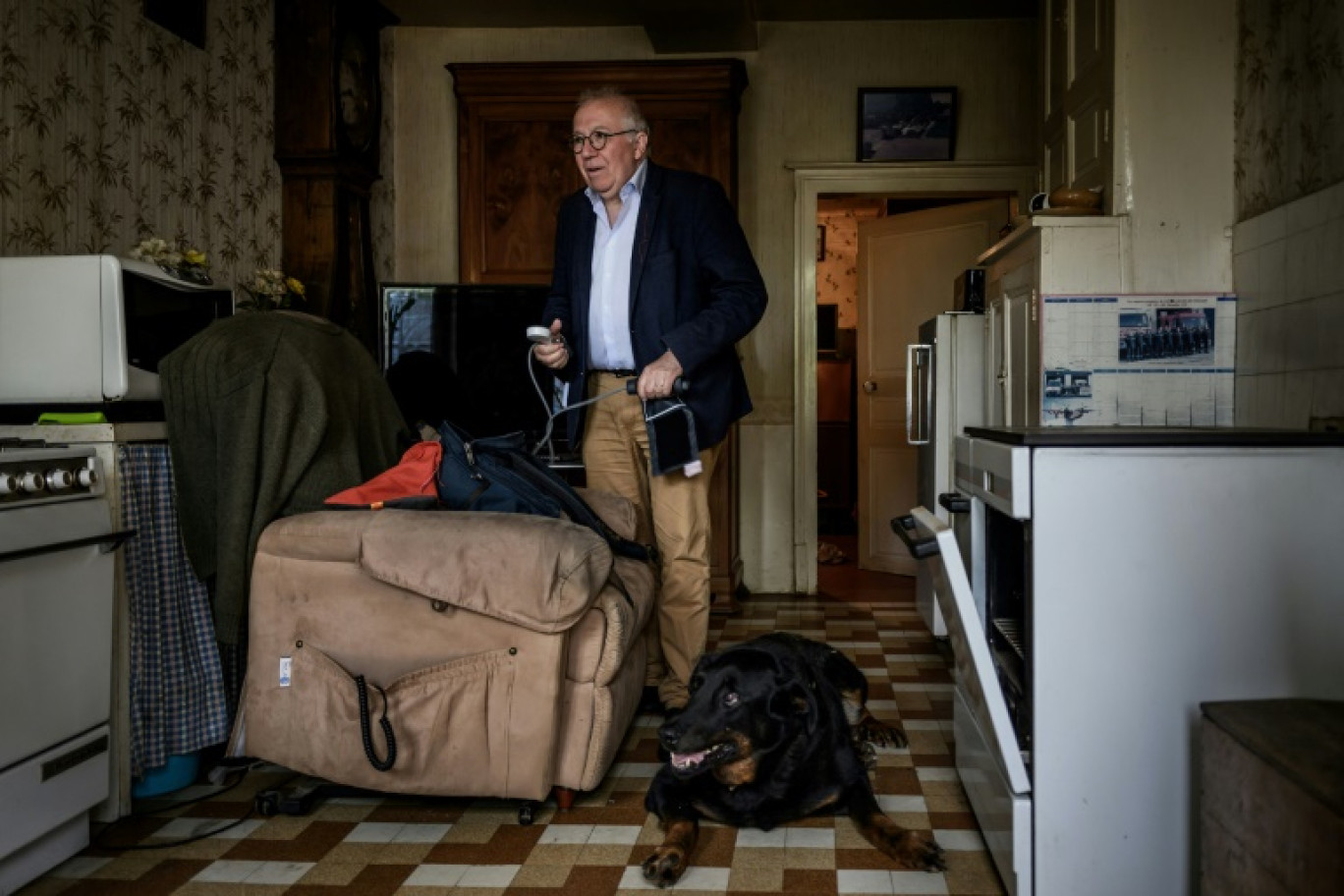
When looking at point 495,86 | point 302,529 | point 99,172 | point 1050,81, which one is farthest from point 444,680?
point 495,86

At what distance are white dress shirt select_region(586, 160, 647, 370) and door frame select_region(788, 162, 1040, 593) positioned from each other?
7.79 ft

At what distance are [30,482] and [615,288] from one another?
1.53 meters

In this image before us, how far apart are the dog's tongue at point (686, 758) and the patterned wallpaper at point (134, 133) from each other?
7.51 feet

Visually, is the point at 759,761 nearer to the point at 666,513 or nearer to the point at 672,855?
the point at 672,855

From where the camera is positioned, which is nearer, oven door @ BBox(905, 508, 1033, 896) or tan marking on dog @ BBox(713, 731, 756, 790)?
oven door @ BBox(905, 508, 1033, 896)

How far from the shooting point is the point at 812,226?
546cm

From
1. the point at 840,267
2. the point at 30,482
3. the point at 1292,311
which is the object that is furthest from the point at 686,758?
the point at 840,267

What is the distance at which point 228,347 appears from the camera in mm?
2596

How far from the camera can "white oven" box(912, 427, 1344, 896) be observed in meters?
1.67

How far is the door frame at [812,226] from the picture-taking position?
212 inches

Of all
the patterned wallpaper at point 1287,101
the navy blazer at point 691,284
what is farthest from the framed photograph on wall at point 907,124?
the navy blazer at point 691,284

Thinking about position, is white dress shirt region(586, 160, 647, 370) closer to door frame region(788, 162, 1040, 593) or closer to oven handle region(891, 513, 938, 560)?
oven handle region(891, 513, 938, 560)

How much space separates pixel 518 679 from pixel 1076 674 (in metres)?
1.12

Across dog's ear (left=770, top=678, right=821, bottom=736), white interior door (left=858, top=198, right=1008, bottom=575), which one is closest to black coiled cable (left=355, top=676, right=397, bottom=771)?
dog's ear (left=770, top=678, right=821, bottom=736)
